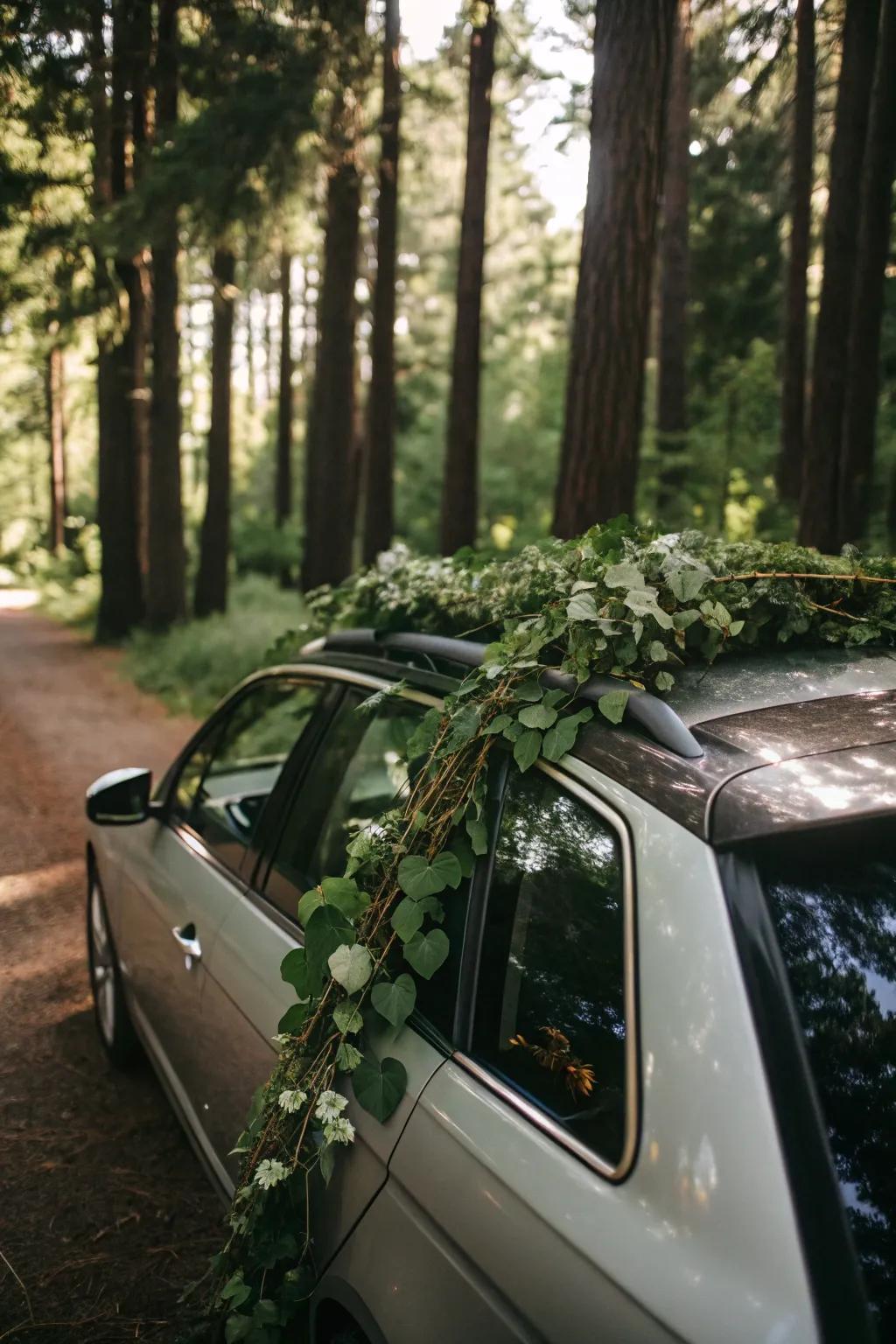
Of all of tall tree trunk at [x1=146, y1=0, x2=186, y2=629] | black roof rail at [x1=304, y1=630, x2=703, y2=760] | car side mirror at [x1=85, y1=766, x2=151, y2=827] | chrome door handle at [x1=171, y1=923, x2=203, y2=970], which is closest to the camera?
black roof rail at [x1=304, y1=630, x2=703, y2=760]

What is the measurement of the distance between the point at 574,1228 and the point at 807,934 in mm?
587

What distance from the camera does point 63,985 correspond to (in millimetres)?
5754

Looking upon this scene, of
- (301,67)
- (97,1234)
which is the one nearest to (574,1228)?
(97,1234)

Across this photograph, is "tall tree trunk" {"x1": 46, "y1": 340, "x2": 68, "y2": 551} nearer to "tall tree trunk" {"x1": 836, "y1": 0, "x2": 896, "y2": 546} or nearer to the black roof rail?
"tall tree trunk" {"x1": 836, "y1": 0, "x2": 896, "y2": 546}

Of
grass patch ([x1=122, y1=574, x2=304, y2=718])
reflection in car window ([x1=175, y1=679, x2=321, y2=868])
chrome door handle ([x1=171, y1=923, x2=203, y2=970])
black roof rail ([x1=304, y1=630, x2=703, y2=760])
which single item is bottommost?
grass patch ([x1=122, y1=574, x2=304, y2=718])

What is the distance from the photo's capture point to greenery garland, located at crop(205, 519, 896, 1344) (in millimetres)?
2289

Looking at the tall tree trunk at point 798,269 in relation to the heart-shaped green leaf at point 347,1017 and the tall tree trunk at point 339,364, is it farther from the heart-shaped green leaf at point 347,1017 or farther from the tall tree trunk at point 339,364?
the heart-shaped green leaf at point 347,1017

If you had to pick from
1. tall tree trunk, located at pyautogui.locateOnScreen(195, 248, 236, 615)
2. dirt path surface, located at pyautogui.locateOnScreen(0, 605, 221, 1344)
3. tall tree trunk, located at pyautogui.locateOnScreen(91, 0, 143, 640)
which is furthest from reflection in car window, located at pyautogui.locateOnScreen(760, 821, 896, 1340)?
tall tree trunk, located at pyautogui.locateOnScreen(195, 248, 236, 615)

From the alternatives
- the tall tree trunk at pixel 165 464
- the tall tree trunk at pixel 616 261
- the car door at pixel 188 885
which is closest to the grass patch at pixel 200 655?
the tall tree trunk at pixel 165 464

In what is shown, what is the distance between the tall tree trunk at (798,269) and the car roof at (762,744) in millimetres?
14120

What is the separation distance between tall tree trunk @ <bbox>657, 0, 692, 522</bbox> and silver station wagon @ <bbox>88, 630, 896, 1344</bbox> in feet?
54.9

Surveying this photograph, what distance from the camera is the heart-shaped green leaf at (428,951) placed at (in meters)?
2.25

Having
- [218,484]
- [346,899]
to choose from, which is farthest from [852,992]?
[218,484]

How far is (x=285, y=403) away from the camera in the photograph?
30.9 meters
